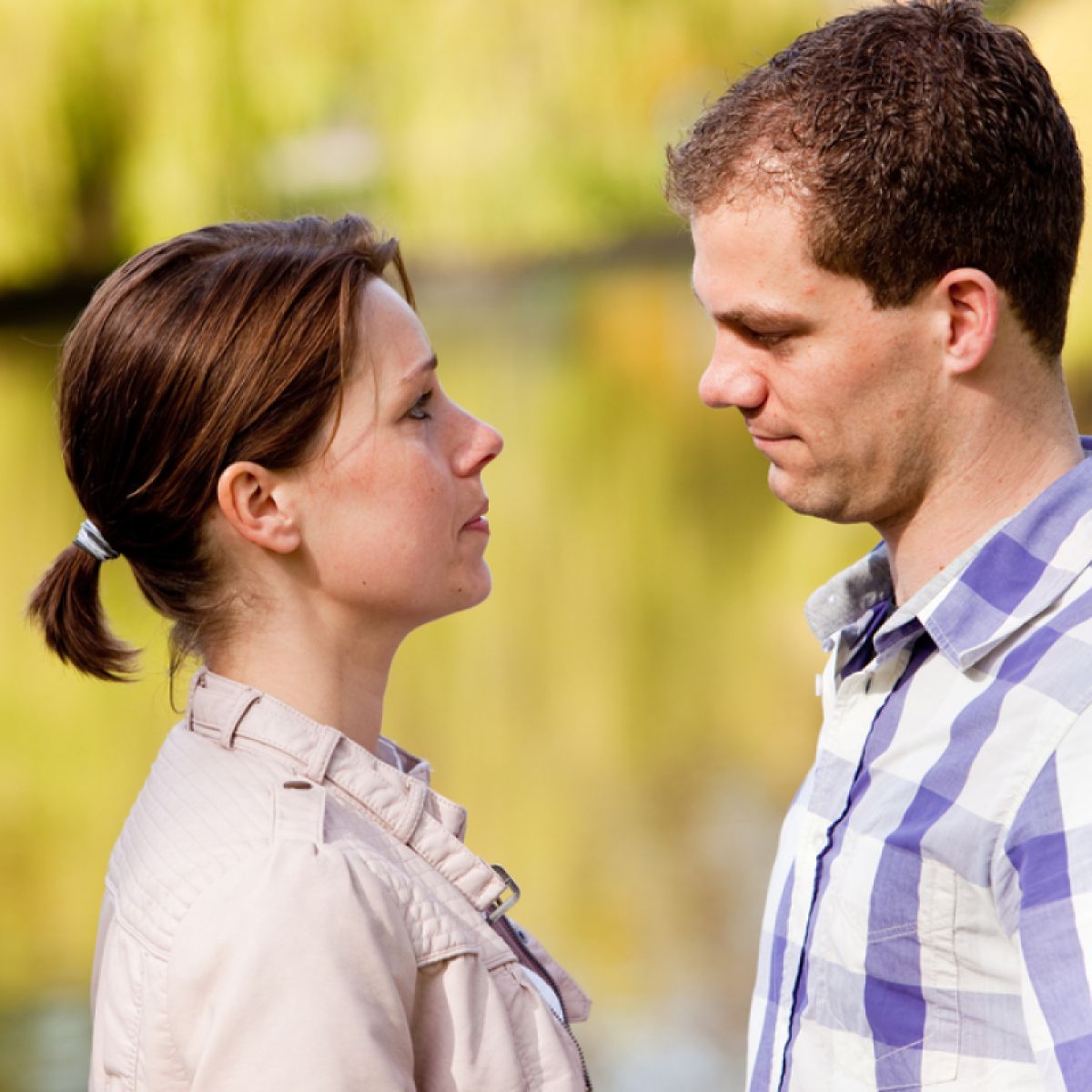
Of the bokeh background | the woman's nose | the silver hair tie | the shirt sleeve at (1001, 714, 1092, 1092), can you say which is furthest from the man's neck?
the bokeh background

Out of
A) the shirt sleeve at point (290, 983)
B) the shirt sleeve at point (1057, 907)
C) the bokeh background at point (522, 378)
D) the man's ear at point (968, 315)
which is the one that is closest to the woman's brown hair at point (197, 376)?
the shirt sleeve at point (290, 983)

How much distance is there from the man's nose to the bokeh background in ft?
8.57

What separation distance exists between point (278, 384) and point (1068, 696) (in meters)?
0.53

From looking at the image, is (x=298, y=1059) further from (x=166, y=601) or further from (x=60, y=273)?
(x=60, y=273)

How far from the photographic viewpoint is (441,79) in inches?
195

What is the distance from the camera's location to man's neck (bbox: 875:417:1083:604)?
1042mm

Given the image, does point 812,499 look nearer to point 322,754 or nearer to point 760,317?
point 760,317

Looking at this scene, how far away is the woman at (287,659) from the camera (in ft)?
2.89

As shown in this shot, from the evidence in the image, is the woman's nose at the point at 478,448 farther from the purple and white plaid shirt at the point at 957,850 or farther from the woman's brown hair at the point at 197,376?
the purple and white plaid shirt at the point at 957,850

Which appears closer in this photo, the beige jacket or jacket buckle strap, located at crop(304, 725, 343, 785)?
the beige jacket

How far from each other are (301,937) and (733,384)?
19.3 inches

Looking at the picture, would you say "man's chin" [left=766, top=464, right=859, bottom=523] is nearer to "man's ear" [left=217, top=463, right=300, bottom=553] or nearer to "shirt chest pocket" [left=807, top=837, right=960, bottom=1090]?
"shirt chest pocket" [left=807, top=837, right=960, bottom=1090]

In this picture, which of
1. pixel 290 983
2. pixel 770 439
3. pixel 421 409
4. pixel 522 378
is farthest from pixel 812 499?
pixel 522 378

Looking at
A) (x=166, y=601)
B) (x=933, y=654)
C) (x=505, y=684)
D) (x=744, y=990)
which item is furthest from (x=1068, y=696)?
(x=505, y=684)
